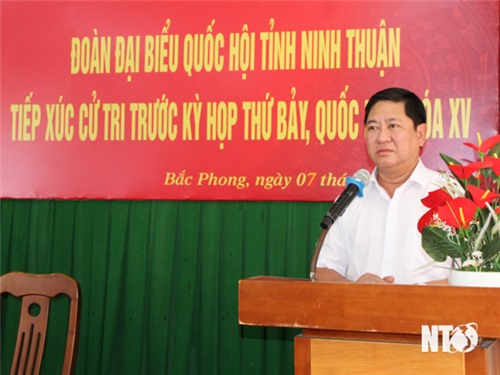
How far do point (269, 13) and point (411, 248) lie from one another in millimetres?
1391

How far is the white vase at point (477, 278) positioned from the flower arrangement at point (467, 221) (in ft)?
0.08

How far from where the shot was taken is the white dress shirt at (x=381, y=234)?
217 centimetres

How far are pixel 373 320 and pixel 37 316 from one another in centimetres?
127

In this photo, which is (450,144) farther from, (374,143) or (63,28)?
(63,28)

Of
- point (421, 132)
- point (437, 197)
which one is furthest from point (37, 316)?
point (421, 132)

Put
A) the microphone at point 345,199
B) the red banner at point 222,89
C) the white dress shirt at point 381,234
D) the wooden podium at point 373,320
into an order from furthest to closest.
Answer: the red banner at point 222,89 → the white dress shirt at point 381,234 → the microphone at point 345,199 → the wooden podium at point 373,320

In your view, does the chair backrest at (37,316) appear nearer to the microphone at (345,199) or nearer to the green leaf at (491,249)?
the microphone at (345,199)

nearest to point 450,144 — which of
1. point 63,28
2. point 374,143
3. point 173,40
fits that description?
point 374,143

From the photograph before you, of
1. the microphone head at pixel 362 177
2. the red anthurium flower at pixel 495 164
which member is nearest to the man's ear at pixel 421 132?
the microphone head at pixel 362 177

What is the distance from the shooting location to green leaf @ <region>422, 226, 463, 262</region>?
1286mm

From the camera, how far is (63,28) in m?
3.21

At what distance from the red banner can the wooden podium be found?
1650mm

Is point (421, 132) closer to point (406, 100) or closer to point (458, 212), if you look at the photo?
point (406, 100)

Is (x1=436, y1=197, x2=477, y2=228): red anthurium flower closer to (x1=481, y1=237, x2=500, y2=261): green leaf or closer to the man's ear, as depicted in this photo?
(x1=481, y1=237, x2=500, y2=261): green leaf
